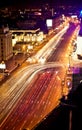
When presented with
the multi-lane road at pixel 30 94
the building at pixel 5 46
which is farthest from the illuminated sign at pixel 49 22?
the multi-lane road at pixel 30 94

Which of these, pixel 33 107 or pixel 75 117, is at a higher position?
pixel 75 117

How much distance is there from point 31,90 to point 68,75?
26.2 feet

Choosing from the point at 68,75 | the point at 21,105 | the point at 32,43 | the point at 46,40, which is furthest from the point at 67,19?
the point at 21,105

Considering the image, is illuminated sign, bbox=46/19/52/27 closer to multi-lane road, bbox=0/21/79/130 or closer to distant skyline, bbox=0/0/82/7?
multi-lane road, bbox=0/21/79/130

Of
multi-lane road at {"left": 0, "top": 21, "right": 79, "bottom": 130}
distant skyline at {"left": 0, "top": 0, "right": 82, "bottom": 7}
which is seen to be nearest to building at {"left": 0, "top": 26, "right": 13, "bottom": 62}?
multi-lane road at {"left": 0, "top": 21, "right": 79, "bottom": 130}

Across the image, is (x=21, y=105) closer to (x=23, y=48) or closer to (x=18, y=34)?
(x=23, y=48)

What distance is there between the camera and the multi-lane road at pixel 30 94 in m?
31.2

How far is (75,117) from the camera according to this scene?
8609 millimetres

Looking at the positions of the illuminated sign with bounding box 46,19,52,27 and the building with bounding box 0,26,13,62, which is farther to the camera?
the illuminated sign with bounding box 46,19,52,27

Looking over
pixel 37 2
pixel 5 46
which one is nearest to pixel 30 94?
pixel 37 2

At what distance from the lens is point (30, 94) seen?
133ft

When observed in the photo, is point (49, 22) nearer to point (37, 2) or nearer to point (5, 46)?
point (5, 46)

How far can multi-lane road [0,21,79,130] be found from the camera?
31.2 metres

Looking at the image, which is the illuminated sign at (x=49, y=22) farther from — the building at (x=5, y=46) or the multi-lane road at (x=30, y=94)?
the multi-lane road at (x=30, y=94)
